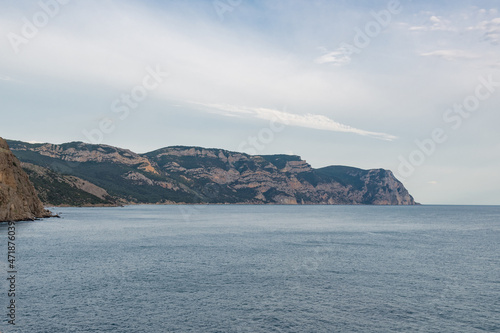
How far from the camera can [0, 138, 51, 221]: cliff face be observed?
131750mm

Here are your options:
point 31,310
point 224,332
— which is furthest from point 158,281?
point 224,332

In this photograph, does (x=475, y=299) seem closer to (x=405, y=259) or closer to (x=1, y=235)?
(x=405, y=259)

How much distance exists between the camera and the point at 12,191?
13625cm

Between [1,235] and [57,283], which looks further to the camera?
[1,235]

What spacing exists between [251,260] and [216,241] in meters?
33.9

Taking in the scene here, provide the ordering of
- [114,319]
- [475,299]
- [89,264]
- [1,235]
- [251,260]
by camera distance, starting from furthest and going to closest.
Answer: [1,235], [251,260], [89,264], [475,299], [114,319]

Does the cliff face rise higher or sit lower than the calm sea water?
higher

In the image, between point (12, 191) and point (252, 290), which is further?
point (12, 191)

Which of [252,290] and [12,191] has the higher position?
[12,191]

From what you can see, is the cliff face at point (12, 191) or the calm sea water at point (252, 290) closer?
the calm sea water at point (252, 290)

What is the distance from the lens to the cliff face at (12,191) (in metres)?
132

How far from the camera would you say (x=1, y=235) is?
10419cm

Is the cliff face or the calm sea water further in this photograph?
the cliff face

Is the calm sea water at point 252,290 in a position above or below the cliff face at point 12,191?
below
